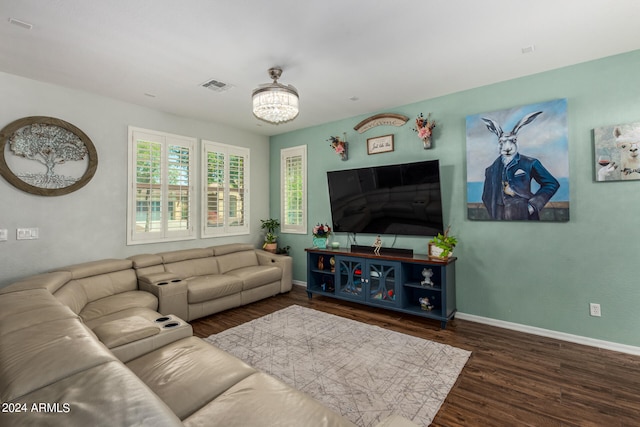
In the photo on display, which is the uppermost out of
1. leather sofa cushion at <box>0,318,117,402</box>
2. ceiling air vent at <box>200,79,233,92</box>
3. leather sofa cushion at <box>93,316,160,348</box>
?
ceiling air vent at <box>200,79,233,92</box>

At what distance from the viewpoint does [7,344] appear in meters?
1.25

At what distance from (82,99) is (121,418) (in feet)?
13.3

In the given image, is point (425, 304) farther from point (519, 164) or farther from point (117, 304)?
point (117, 304)

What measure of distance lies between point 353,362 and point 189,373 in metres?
1.46

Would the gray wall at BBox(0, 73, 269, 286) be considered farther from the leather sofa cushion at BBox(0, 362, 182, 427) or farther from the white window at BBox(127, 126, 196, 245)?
the leather sofa cushion at BBox(0, 362, 182, 427)

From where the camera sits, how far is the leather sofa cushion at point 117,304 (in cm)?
284

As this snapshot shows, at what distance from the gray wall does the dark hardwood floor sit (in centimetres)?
170

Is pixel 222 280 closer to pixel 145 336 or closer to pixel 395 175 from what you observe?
pixel 145 336

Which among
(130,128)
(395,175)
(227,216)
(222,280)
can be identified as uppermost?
(130,128)

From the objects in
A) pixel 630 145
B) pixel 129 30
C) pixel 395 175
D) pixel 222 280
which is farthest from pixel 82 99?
pixel 630 145

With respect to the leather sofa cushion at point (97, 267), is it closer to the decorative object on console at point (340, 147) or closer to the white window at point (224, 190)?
the white window at point (224, 190)

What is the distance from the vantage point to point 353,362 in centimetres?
261

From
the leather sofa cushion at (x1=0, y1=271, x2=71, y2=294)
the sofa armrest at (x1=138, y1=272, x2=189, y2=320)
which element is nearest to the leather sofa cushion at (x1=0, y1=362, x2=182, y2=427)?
the leather sofa cushion at (x1=0, y1=271, x2=71, y2=294)

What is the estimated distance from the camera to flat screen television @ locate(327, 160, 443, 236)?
372 centimetres
